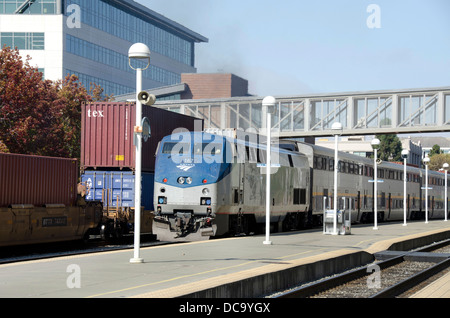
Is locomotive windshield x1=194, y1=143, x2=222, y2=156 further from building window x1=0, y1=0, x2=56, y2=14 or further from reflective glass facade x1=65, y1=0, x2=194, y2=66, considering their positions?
reflective glass facade x1=65, y1=0, x2=194, y2=66

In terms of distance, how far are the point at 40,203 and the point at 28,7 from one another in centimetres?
7011

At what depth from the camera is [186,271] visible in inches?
568

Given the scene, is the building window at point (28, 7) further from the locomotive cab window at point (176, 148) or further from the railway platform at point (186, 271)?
the railway platform at point (186, 271)

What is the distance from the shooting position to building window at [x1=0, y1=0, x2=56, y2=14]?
87625 mm

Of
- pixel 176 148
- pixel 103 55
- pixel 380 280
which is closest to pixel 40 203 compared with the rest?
pixel 176 148

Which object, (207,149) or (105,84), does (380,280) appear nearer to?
(207,149)

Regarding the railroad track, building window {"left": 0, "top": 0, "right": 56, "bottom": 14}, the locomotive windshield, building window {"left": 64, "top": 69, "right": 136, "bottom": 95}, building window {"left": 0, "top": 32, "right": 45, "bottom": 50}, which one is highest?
building window {"left": 0, "top": 0, "right": 56, "bottom": 14}

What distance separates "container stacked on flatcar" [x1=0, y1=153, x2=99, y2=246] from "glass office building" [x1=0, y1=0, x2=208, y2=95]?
62.4 meters

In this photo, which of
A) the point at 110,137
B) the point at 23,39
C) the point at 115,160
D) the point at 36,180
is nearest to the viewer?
the point at 36,180

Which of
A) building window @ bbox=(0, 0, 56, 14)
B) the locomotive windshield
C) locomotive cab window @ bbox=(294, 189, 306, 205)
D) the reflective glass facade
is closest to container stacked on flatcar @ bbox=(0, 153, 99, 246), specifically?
the locomotive windshield

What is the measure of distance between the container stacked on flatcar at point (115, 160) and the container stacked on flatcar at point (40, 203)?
2008 millimetres

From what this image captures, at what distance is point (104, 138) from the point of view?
94.1 feet

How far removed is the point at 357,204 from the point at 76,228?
78.7 ft

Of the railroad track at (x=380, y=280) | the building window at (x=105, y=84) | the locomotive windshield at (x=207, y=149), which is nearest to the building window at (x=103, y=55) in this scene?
the building window at (x=105, y=84)
